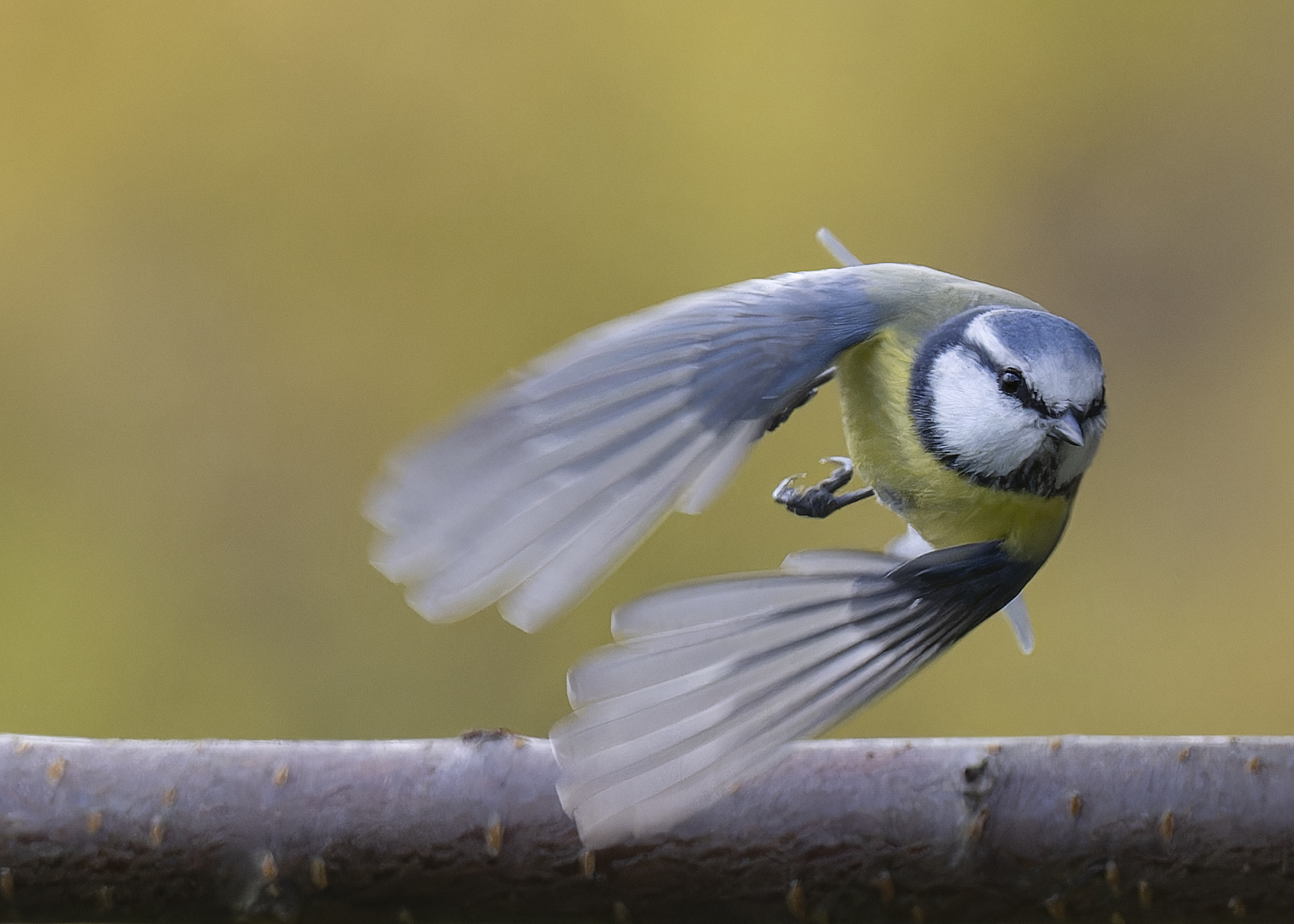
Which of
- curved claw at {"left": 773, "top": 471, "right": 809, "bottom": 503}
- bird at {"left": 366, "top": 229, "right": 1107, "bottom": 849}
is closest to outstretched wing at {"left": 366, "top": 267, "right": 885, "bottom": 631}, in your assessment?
bird at {"left": 366, "top": 229, "right": 1107, "bottom": 849}

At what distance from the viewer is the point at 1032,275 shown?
Result: 3.63 feet

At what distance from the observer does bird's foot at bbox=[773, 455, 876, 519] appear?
59 cm

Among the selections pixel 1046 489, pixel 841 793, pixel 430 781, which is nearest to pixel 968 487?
pixel 1046 489

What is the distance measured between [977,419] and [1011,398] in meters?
0.02

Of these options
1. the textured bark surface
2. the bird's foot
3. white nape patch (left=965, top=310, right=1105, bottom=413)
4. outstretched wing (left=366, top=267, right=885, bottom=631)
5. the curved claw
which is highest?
outstretched wing (left=366, top=267, right=885, bottom=631)

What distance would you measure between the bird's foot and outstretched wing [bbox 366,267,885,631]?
12 centimetres

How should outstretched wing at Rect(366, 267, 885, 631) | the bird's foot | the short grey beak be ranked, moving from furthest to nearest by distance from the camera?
the bird's foot < the short grey beak < outstretched wing at Rect(366, 267, 885, 631)

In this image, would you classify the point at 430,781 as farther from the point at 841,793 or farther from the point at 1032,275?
the point at 1032,275

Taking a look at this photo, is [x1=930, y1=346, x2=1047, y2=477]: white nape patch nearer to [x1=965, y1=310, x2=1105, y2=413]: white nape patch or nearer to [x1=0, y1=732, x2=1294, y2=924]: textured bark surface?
[x1=965, y1=310, x2=1105, y2=413]: white nape patch

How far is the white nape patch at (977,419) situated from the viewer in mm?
507

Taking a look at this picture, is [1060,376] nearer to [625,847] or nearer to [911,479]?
[911,479]

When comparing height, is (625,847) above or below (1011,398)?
below

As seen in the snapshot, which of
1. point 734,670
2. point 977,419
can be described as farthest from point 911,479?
point 734,670

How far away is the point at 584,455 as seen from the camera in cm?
41
